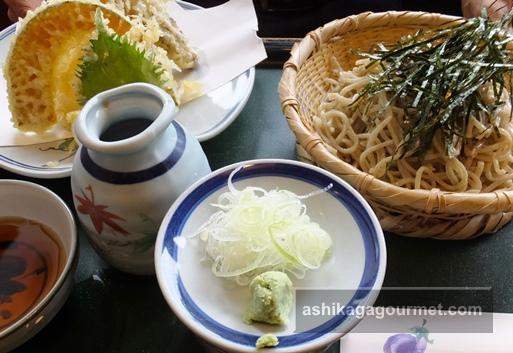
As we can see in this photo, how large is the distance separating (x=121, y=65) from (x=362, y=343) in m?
0.86

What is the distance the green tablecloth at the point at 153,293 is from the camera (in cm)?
111

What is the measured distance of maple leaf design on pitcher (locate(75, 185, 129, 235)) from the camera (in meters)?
1.02

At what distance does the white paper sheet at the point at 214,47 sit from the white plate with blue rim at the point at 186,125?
0.02m

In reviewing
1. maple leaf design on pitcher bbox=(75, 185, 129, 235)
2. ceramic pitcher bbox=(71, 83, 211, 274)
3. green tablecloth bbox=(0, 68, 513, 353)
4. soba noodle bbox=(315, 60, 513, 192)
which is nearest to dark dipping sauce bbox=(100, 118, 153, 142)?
ceramic pitcher bbox=(71, 83, 211, 274)

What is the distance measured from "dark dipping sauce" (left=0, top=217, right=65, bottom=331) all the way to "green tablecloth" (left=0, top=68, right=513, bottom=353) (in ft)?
0.29

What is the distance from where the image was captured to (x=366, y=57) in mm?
1473

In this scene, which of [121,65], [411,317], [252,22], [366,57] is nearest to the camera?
[411,317]

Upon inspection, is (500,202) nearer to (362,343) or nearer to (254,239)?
(362,343)

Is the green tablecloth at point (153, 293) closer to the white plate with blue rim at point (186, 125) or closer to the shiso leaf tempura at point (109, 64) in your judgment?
the white plate with blue rim at point (186, 125)

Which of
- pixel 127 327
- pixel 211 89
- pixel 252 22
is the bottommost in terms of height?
pixel 127 327

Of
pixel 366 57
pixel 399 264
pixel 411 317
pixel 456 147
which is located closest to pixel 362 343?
pixel 411 317

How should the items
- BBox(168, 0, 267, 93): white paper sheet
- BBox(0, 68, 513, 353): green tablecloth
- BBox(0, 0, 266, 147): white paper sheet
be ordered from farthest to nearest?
BBox(168, 0, 267, 93): white paper sheet, BBox(0, 0, 266, 147): white paper sheet, BBox(0, 68, 513, 353): green tablecloth

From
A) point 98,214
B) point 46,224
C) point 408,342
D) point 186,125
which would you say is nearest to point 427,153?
point 408,342

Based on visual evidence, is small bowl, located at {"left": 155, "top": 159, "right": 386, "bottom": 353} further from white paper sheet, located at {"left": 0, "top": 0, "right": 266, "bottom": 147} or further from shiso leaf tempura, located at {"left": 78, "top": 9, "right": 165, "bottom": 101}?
white paper sheet, located at {"left": 0, "top": 0, "right": 266, "bottom": 147}
